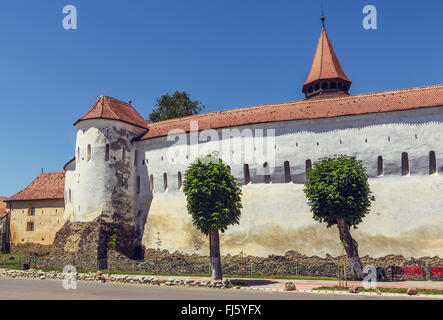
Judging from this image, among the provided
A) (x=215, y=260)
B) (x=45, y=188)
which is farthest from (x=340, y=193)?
(x=45, y=188)

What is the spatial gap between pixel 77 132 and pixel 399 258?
100ft

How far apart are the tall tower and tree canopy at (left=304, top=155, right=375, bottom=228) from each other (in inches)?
861

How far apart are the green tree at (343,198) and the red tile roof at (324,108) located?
671cm

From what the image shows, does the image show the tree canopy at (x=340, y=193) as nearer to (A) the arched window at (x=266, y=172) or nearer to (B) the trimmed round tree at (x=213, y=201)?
(B) the trimmed round tree at (x=213, y=201)

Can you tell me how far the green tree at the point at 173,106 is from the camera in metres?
57.7

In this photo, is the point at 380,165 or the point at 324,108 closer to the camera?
the point at 380,165

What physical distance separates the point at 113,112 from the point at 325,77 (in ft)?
80.8

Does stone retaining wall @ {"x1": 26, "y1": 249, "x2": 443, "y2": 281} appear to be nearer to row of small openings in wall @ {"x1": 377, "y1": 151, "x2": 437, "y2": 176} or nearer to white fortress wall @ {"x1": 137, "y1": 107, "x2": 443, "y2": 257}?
white fortress wall @ {"x1": 137, "y1": 107, "x2": 443, "y2": 257}

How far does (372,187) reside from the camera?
31.4m

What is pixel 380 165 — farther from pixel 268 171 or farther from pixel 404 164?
pixel 268 171

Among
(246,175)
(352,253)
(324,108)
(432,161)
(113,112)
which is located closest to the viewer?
(352,253)

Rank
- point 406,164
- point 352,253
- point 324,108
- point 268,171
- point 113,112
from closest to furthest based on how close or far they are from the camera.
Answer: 1. point 352,253
2. point 406,164
3. point 324,108
4. point 268,171
5. point 113,112
